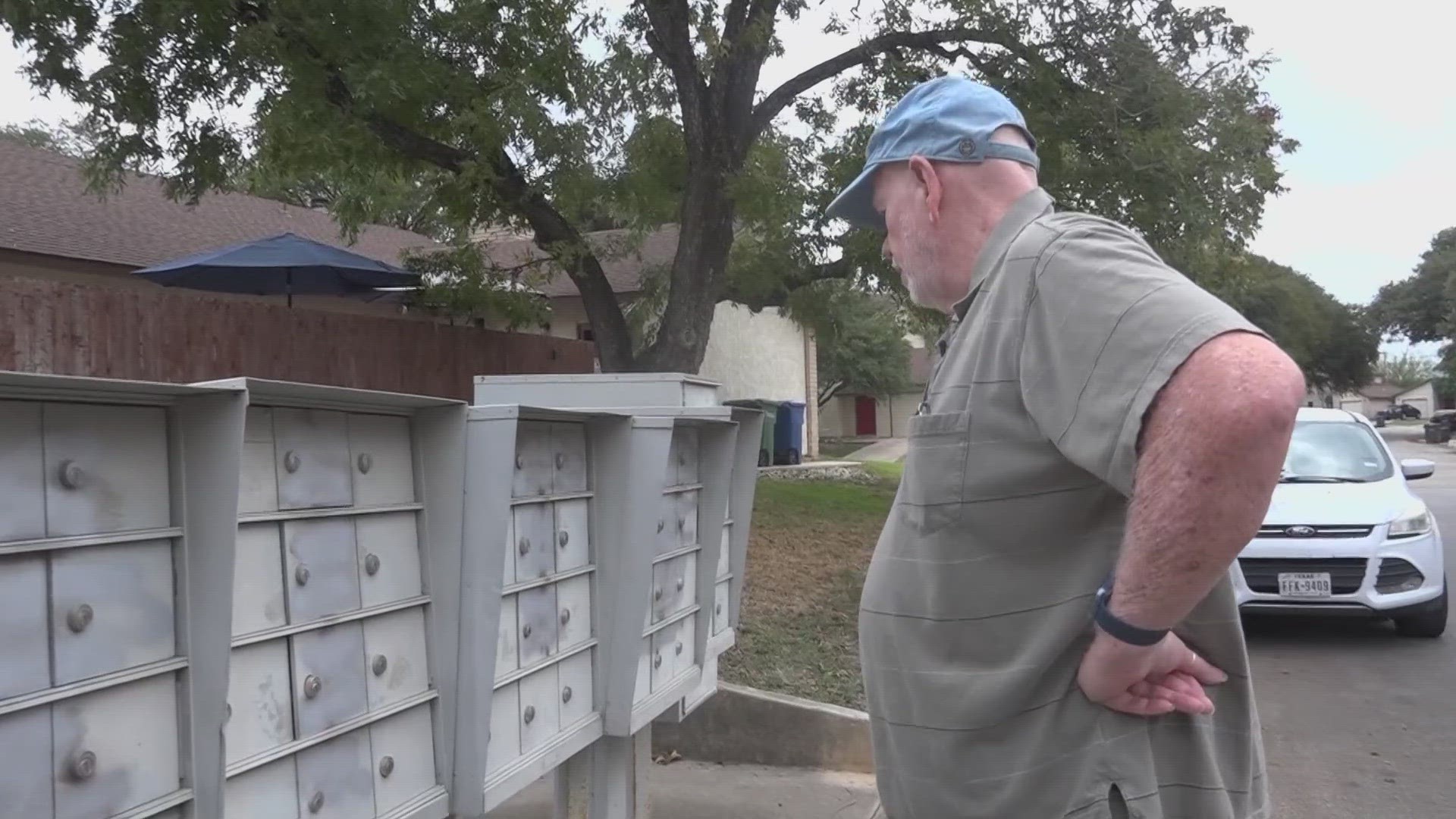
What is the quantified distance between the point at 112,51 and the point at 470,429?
7888 millimetres

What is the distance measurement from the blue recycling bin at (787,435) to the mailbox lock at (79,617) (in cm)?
2047

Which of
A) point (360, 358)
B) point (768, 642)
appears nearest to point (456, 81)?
point (360, 358)

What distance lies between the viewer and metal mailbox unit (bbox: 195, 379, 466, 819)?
2.04 meters

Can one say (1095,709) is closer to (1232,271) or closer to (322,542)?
(322,542)

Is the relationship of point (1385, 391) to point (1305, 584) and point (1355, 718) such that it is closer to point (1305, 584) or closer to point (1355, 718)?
point (1305, 584)

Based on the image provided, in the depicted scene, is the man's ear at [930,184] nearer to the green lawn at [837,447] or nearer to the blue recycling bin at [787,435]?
the blue recycling bin at [787,435]

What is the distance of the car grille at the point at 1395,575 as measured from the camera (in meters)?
7.91

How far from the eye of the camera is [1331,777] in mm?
5594

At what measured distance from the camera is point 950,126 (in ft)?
6.39

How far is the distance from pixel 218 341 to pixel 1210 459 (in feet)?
31.6

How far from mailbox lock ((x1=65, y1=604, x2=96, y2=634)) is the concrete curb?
13.5 ft

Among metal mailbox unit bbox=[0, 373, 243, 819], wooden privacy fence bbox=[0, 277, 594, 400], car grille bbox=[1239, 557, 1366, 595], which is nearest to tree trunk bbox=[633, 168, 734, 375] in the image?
wooden privacy fence bbox=[0, 277, 594, 400]

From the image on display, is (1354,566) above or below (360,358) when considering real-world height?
below

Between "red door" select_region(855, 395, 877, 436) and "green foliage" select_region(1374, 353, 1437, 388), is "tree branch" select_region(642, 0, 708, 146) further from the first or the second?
"green foliage" select_region(1374, 353, 1437, 388)
